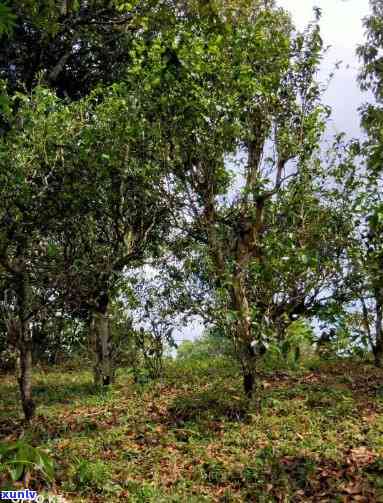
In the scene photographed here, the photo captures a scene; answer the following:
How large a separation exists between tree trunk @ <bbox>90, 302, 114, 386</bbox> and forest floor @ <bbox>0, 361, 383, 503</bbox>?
1.20 feet

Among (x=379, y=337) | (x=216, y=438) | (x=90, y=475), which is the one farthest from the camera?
(x=379, y=337)

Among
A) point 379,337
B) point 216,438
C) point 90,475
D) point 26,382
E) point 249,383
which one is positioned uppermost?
point 379,337

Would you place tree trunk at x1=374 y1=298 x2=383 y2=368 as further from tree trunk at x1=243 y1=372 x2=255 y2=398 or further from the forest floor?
tree trunk at x1=243 y1=372 x2=255 y2=398

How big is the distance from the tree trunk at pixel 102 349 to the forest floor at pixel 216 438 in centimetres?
37

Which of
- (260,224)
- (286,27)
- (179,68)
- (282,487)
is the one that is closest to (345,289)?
(260,224)

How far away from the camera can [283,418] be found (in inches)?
353

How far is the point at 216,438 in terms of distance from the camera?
329 inches

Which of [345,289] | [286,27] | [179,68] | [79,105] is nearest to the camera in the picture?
[179,68]

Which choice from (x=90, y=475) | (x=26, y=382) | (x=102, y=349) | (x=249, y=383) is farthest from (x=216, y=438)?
(x=102, y=349)

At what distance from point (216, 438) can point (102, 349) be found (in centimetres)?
458

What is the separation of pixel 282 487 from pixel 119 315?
6.69 metres

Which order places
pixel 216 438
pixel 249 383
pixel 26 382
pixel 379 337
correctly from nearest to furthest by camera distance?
1. pixel 216 438
2. pixel 26 382
3. pixel 249 383
4. pixel 379 337

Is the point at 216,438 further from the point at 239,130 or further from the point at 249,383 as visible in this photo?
the point at 239,130

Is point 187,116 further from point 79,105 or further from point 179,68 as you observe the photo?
point 79,105
